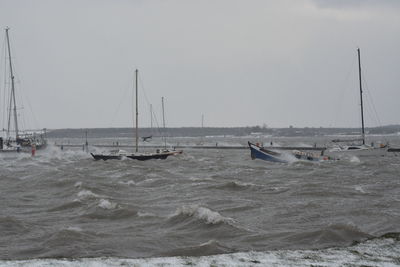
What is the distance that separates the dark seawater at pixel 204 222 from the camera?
11391mm

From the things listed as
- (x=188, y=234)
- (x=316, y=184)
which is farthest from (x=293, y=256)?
(x=316, y=184)

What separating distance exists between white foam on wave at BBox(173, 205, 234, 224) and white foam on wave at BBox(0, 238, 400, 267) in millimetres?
4425

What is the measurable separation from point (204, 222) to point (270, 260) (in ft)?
17.8

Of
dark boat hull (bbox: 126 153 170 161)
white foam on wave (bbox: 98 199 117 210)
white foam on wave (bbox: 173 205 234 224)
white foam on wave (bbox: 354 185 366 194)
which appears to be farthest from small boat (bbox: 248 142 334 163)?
white foam on wave (bbox: 173 205 234 224)

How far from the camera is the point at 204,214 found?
16125 mm

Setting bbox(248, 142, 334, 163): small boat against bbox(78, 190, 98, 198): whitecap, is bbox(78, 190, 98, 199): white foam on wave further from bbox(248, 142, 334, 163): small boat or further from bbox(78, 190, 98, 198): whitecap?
bbox(248, 142, 334, 163): small boat

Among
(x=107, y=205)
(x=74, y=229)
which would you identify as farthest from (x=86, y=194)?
(x=74, y=229)

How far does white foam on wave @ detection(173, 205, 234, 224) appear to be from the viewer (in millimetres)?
15357

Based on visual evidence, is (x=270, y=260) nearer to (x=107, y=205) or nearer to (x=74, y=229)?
(x=74, y=229)

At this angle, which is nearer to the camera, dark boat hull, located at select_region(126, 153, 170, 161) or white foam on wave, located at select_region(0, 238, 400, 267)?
white foam on wave, located at select_region(0, 238, 400, 267)

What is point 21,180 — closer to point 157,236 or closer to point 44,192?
point 44,192

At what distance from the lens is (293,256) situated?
10484mm

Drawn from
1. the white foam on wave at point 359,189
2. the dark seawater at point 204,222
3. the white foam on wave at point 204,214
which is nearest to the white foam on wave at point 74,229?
the dark seawater at point 204,222

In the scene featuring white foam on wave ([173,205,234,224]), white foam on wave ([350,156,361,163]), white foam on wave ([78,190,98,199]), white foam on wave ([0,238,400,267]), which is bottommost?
white foam on wave ([350,156,361,163])
